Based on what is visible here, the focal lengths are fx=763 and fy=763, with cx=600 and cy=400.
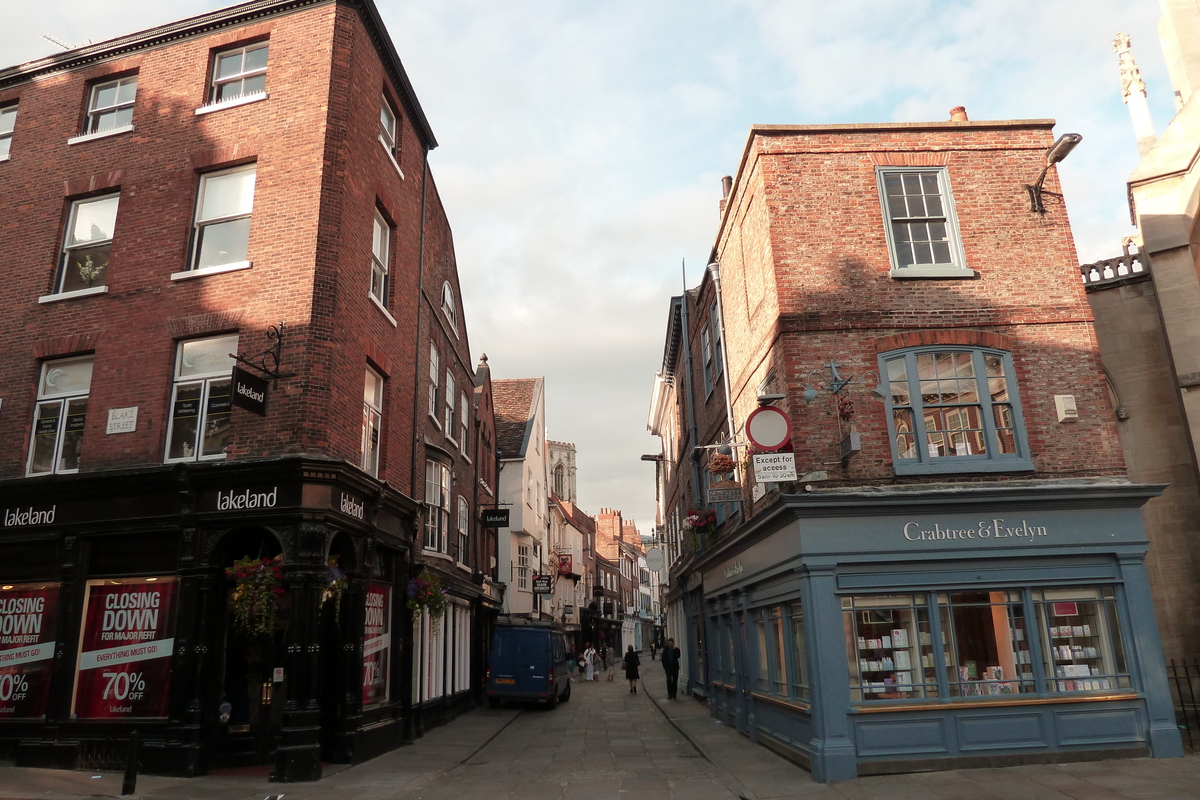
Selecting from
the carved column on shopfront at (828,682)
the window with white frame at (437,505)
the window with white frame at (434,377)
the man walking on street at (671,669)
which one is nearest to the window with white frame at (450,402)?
the window with white frame at (434,377)

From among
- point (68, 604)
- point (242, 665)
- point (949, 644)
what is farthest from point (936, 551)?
point (68, 604)

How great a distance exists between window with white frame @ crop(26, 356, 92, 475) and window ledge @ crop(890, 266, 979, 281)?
1452 centimetres

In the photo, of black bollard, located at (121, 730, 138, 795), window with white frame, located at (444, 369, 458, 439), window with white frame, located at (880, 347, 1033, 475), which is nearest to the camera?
black bollard, located at (121, 730, 138, 795)

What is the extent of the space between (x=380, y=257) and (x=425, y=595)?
710 cm

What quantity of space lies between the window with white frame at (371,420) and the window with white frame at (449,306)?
6.31 meters

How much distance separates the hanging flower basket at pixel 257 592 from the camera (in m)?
11.3

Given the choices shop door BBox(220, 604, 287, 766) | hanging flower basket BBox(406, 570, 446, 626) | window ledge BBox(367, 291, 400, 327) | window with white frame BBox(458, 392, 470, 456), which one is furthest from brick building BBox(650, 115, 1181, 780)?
window with white frame BBox(458, 392, 470, 456)

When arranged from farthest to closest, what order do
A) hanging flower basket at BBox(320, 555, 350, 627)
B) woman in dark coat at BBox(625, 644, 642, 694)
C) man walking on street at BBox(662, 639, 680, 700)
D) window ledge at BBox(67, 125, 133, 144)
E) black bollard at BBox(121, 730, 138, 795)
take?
1. woman in dark coat at BBox(625, 644, 642, 694)
2. man walking on street at BBox(662, 639, 680, 700)
3. window ledge at BBox(67, 125, 133, 144)
4. hanging flower basket at BBox(320, 555, 350, 627)
5. black bollard at BBox(121, 730, 138, 795)

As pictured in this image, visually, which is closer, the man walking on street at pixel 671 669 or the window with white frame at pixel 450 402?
the window with white frame at pixel 450 402

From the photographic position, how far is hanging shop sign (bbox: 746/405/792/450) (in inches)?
474

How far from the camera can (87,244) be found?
48.7 ft

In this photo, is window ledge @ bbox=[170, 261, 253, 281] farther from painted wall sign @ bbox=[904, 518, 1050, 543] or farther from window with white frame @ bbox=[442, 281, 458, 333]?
painted wall sign @ bbox=[904, 518, 1050, 543]

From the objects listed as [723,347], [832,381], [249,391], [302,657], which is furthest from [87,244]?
[832,381]

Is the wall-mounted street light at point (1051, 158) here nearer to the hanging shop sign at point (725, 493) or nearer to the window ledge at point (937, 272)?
the window ledge at point (937, 272)
